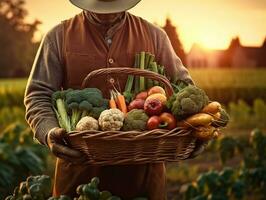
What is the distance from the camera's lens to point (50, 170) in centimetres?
803

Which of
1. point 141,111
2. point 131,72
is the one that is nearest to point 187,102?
point 141,111

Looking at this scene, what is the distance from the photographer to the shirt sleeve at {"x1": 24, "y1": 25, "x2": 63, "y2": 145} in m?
3.73

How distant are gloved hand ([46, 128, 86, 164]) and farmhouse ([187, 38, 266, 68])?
5.91 meters

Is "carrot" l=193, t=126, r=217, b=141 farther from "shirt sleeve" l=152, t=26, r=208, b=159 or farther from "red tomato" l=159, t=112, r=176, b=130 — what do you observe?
"shirt sleeve" l=152, t=26, r=208, b=159

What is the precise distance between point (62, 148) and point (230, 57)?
699 cm

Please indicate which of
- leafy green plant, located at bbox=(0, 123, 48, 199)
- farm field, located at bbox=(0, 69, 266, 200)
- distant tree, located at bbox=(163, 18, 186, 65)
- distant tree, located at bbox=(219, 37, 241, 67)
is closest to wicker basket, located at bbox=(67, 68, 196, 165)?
farm field, located at bbox=(0, 69, 266, 200)

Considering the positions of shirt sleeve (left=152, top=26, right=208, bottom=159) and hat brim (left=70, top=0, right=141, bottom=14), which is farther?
shirt sleeve (left=152, top=26, right=208, bottom=159)

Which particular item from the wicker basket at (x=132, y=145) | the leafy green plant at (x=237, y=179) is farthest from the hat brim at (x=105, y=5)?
the leafy green plant at (x=237, y=179)

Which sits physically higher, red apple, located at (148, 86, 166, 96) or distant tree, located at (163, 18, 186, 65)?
red apple, located at (148, 86, 166, 96)

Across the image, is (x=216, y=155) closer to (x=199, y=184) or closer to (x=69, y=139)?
(x=199, y=184)

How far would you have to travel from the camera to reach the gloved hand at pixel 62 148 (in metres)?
3.41

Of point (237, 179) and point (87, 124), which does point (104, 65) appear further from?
point (237, 179)

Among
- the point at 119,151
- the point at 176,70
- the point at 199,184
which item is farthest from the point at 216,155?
the point at 119,151

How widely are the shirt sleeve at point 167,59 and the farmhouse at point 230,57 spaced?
17.4 feet
